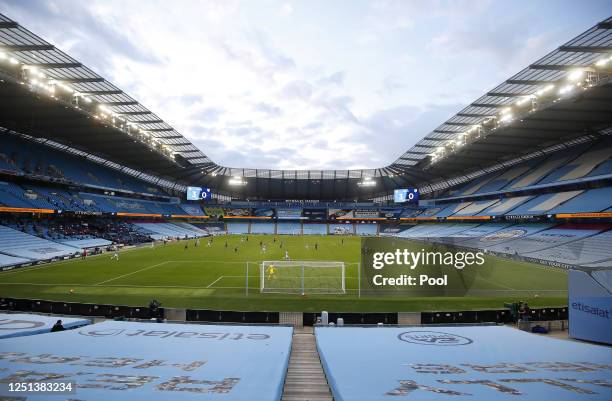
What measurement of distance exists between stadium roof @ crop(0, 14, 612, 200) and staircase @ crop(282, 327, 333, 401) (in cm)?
A: 2798

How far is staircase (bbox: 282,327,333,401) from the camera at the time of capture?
6.23m

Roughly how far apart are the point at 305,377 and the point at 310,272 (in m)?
21.0

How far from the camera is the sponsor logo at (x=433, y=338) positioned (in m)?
8.86

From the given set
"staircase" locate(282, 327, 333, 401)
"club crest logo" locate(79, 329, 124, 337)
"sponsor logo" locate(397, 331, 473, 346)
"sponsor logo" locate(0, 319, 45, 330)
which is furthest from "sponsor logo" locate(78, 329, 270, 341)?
"sponsor logo" locate(397, 331, 473, 346)

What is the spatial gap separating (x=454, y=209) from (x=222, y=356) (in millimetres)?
74290

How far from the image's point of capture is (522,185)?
5188cm

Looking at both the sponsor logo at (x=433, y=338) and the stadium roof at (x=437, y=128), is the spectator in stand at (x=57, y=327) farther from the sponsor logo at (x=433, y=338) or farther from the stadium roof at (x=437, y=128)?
the stadium roof at (x=437, y=128)

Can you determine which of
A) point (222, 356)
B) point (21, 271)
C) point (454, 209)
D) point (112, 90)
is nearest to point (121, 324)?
point (222, 356)

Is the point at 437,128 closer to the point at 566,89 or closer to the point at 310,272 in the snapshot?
the point at 566,89

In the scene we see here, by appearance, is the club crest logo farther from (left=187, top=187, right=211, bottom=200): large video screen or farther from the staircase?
(left=187, top=187, right=211, bottom=200): large video screen

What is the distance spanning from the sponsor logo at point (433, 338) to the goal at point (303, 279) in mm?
11160

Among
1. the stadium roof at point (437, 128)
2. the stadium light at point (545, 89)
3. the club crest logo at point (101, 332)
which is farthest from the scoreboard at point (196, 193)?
the club crest logo at point (101, 332)

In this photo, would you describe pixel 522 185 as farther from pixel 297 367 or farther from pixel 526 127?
pixel 297 367

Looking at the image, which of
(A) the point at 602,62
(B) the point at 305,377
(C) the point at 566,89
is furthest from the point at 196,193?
(B) the point at 305,377
